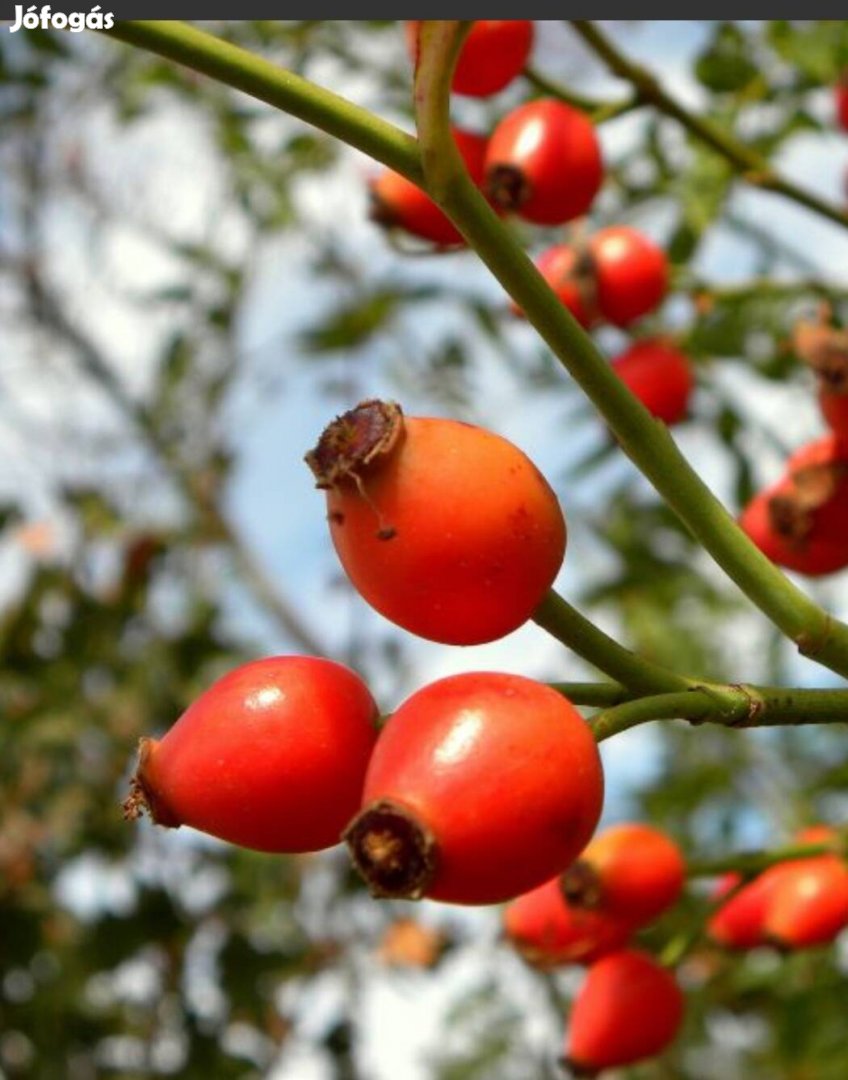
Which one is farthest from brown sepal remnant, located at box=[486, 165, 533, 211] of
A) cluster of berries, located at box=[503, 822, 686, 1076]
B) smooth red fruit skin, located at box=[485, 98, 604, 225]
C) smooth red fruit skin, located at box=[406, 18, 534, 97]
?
cluster of berries, located at box=[503, 822, 686, 1076]

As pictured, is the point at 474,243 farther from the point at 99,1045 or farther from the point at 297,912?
the point at 297,912

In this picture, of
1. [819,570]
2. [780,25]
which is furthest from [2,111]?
[819,570]

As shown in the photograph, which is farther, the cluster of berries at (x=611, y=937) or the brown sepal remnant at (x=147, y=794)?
the cluster of berries at (x=611, y=937)

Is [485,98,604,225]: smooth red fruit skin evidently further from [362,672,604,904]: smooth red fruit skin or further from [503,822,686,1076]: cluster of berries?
[362,672,604,904]: smooth red fruit skin

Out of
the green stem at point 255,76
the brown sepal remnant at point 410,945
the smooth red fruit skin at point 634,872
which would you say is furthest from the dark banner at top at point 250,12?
the brown sepal remnant at point 410,945

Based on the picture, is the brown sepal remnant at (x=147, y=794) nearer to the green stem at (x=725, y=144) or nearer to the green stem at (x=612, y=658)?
the green stem at (x=612, y=658)
